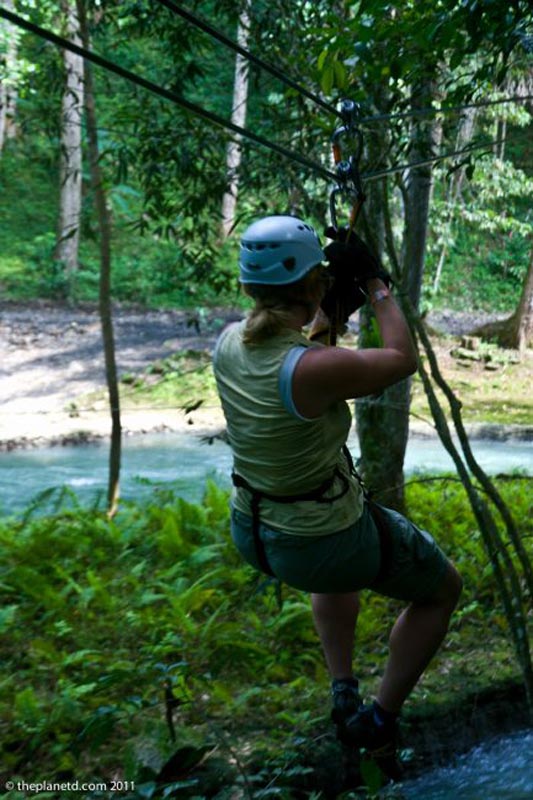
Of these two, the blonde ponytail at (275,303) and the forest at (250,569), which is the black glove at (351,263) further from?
the forest at (250,569)

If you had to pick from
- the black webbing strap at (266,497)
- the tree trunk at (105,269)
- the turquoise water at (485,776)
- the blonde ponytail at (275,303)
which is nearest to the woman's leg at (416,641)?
the turquoise water at (485,776)

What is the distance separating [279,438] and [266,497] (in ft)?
0.77

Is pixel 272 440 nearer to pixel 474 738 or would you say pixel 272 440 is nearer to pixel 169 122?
pixel 474 738

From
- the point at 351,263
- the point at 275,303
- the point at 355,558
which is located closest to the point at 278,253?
the point at 275,303

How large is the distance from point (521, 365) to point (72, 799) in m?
16.6

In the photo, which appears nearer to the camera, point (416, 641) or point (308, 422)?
point (308, 422)

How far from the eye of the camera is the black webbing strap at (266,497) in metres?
3.01

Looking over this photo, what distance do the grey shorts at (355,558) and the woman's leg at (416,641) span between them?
7 cm

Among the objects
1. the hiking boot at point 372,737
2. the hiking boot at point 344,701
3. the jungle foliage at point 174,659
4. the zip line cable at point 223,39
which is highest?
the zip line cable at point 223,39

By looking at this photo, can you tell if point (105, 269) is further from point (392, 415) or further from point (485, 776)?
point (485, 776)

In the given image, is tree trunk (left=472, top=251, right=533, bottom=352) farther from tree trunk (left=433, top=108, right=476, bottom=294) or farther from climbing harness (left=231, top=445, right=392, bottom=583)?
climbing harness (left=231, top=445, right=392, bottom=583)

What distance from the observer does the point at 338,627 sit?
3447 mm

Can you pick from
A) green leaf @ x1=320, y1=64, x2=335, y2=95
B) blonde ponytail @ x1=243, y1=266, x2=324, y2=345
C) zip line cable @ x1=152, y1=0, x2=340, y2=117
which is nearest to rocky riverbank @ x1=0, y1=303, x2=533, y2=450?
green leaf @ x1=320, y1=64, x2=335, y2=95

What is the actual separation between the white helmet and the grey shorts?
2.76 feet
